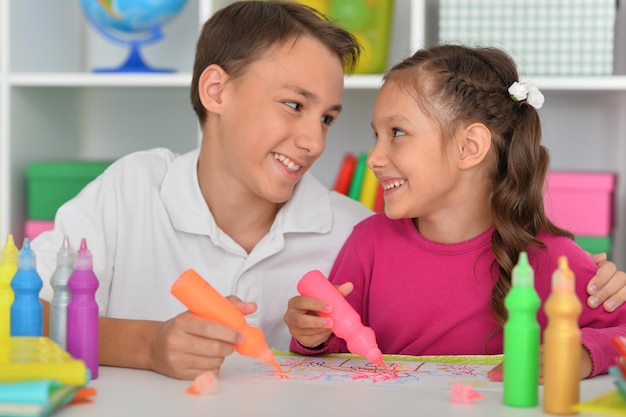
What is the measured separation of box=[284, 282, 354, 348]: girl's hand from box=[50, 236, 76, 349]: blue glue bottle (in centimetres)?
30

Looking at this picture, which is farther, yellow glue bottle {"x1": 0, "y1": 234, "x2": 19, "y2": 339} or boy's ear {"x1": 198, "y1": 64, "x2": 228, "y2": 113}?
boy's ear {"x1": 198, "y1": 64, "x2": 228, "y2": 113}

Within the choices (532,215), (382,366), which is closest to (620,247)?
(532,215)

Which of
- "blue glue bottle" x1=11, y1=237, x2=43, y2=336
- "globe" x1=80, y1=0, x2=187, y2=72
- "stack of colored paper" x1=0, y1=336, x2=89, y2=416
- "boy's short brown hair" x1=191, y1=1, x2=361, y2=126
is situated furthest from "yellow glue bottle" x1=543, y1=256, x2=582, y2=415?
"globe" x1=80, y1=0, x2=187, y2=72

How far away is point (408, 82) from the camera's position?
1482 mm

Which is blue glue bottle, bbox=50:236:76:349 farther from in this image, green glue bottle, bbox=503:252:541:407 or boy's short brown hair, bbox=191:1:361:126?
boy's short brown hair, bbox=191:1:361:126

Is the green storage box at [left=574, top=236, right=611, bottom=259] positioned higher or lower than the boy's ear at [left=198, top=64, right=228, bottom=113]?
lower

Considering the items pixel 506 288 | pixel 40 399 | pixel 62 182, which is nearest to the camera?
pixel 40 399

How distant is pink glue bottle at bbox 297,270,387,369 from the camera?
3.63 feet

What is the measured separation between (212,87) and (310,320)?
619 mm

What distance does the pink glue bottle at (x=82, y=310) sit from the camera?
3.36 feet

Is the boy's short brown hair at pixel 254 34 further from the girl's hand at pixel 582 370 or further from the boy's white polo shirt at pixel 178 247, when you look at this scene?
the girl's hand at pixel 582 370

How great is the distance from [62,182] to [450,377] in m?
1.40

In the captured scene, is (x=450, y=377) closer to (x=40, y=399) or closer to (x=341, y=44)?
(x=40, y=399)

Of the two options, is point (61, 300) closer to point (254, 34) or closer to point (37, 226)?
point (254, 34)
